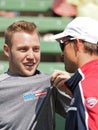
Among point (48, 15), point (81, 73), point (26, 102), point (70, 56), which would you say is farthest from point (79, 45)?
point (48, 15)

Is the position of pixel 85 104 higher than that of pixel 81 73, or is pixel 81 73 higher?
pixel 81 73

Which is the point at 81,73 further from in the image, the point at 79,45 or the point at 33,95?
the point at 33,95

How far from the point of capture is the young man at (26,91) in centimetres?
266

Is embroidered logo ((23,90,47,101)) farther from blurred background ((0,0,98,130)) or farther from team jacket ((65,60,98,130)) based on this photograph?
blurred background ((0,0,98,130))

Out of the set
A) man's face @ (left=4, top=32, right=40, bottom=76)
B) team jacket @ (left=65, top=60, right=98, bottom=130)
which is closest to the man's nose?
man's face @ (left=4, top=32, right=40, bottom=76)

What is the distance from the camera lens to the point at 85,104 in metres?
2.22

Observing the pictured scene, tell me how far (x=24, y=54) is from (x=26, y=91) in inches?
8.3

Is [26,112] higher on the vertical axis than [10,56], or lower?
lower

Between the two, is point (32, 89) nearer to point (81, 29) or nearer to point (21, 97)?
point (21, 97)

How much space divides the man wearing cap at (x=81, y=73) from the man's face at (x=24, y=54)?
151mm

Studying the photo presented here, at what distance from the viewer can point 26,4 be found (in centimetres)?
586

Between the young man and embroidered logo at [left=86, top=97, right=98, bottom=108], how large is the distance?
0.56 meters

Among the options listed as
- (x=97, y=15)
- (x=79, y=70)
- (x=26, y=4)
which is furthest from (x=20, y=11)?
(x=79, y=70)

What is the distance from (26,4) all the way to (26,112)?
3.34 metres
